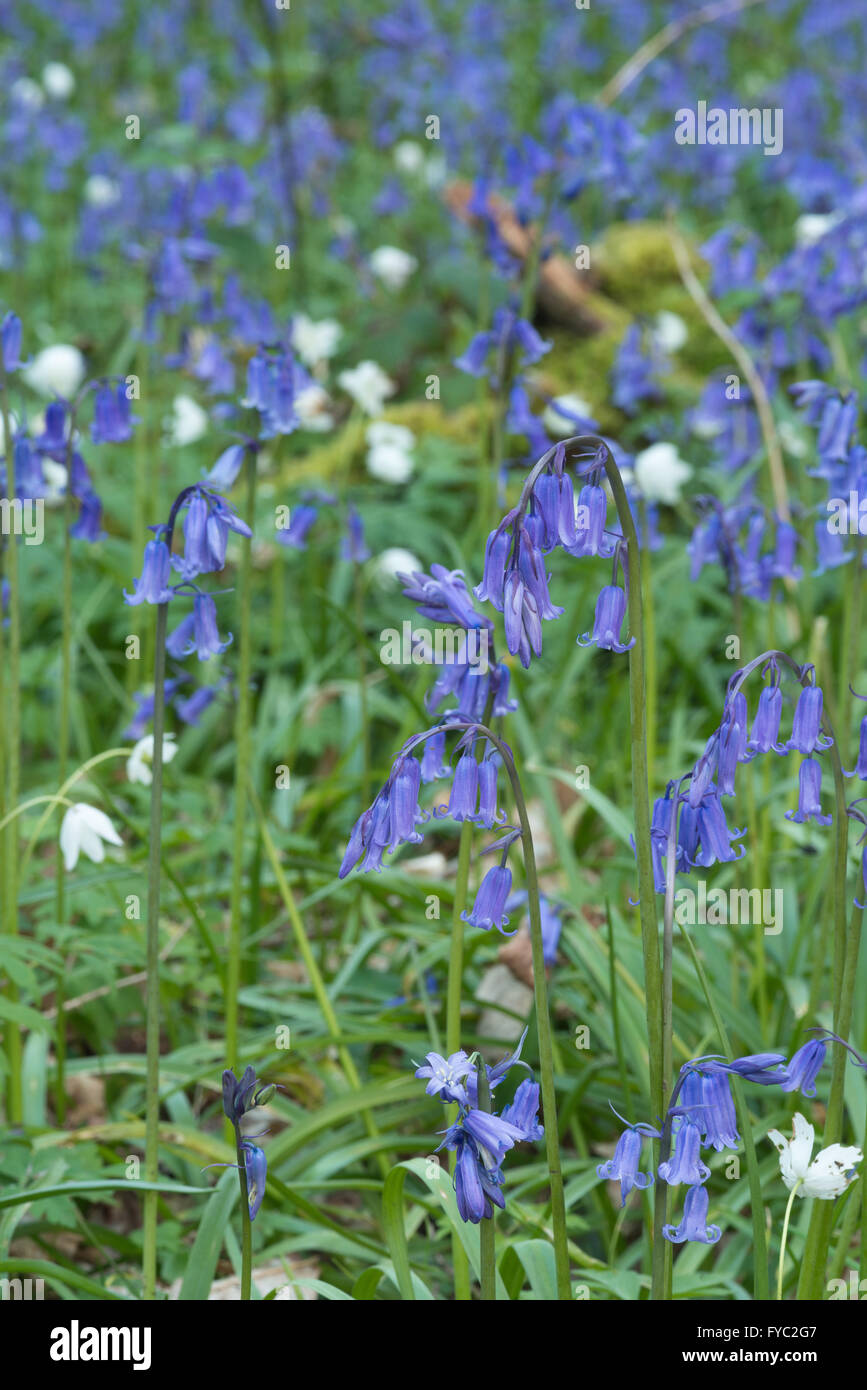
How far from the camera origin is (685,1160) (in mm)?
1812

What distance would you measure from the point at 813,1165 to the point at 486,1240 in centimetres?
49

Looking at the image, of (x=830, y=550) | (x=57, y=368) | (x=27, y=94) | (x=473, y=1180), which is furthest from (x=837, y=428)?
(x=27, y=94)

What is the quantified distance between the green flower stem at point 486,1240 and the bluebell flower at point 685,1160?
247 mm

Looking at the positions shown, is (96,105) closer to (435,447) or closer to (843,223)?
(435,447)

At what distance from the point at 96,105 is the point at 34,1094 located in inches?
400

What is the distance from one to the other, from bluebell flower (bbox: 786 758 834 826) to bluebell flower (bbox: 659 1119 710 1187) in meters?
0.45

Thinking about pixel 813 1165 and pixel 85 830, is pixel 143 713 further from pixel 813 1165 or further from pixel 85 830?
pixel 813 1165

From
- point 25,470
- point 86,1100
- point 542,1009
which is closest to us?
point 542,1009

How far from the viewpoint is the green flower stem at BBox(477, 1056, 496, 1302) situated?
6.07ft

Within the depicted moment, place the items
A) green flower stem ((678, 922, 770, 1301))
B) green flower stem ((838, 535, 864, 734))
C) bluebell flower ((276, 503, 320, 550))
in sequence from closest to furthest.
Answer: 1. green flower stem ((678, 922, 770, 1301))
2. green flower stem ((838, 535, 864, 734))
3. bluebell flower ((276, 503, 320, 550))

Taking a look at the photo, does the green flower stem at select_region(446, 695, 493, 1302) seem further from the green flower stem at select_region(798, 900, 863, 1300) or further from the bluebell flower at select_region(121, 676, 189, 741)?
the bluebell flower at select_region(121, 676, 189, 741)

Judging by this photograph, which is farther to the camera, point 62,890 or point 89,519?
point 89,519

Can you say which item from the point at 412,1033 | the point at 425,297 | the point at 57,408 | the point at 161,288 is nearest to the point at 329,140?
the point at 425,297

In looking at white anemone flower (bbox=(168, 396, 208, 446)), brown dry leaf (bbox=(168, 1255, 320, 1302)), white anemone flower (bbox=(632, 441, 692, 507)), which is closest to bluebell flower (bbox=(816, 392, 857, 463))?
white anemone flower (bbox=(632, 441, 692, 507))
